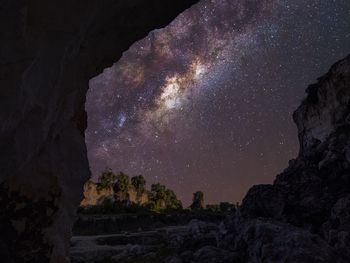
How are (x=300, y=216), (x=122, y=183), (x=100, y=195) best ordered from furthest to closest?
(x=122, y=183), (x=100, y=195), (x=300, y=216)

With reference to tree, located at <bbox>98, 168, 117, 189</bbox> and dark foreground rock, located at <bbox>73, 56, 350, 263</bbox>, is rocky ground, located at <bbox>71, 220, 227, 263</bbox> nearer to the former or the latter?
dark foreground rock, located at <bbox>73, 56, 350, 263</bbox>

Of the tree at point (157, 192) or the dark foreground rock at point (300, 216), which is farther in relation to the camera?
the tree at point (157, 192)

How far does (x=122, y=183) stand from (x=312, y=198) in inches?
2573

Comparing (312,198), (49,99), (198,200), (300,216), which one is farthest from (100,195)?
(49,99)

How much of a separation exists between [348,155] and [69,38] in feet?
103

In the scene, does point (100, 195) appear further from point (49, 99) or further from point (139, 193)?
point (49, 99)

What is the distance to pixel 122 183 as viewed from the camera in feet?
299

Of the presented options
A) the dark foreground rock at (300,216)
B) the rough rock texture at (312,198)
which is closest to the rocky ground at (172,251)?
the dark foreground rock at (300,216)

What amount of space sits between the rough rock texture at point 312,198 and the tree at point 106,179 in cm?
5131

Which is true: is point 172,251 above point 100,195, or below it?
below

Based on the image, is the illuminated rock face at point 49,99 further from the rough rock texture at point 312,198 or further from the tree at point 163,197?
the tree at point 163,197

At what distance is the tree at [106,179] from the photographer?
90.4m

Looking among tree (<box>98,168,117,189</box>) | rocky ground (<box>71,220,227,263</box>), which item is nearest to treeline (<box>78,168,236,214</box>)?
tree (<box>98,168,117,189</box>)

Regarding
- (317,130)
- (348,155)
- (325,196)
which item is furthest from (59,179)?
(317,130)
